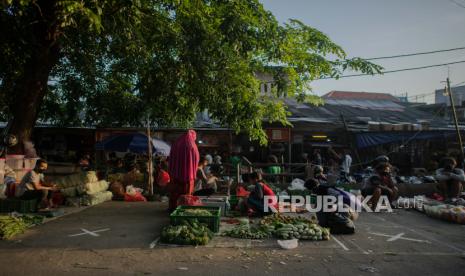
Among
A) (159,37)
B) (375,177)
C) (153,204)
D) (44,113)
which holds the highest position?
(159,37)

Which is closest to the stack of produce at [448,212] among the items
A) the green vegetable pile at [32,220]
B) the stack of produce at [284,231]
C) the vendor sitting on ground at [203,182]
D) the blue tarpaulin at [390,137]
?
the stack of produce at [284,231]

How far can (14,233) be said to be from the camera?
7035 mm

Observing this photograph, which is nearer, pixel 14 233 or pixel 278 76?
pixel 14 233

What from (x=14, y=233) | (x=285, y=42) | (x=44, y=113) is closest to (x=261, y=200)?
(x=285, y=42)

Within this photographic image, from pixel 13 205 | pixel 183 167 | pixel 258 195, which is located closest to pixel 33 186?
pixel 13 205

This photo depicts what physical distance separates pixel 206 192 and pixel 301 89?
4.05 m

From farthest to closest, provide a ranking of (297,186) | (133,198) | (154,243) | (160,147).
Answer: (160,147) < (297,186) < (133,198) < (154,243)

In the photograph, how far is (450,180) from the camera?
11.8m

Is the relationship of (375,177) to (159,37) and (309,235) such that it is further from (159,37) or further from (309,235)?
(159,37)

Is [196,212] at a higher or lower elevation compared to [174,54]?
lower

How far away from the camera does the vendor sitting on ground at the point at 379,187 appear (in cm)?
1052

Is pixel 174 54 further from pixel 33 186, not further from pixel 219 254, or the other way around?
pixel 219 254

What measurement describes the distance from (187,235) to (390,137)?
14146 mm

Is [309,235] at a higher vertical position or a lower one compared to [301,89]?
lower
